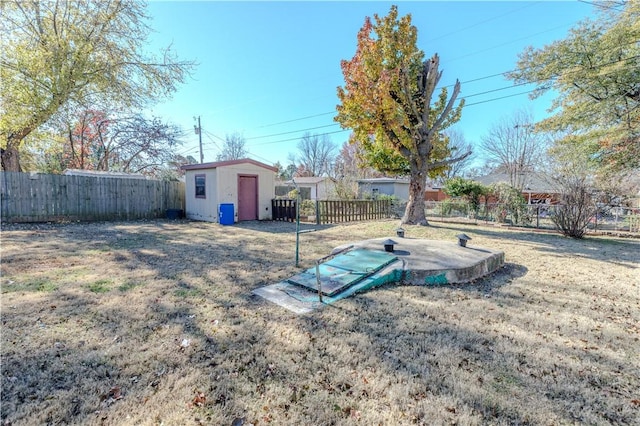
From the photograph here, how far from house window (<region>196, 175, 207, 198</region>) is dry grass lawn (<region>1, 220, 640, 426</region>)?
726cm

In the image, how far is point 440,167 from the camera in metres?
10.8

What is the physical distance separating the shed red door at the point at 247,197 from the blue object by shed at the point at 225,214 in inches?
28.7

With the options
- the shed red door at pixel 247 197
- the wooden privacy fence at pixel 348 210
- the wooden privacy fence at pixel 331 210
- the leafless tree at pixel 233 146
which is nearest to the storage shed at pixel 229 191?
the shed red door at pixel 247 197

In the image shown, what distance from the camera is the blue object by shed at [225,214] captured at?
10586 millimetres

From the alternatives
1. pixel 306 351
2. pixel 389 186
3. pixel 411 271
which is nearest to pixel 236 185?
pixel 411 271

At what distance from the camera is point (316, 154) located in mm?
42281

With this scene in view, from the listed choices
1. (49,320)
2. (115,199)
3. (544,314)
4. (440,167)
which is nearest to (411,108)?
(440,167)

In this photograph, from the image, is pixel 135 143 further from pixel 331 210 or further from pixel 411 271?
pixel 411 271

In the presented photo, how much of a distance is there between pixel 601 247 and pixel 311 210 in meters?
9.46

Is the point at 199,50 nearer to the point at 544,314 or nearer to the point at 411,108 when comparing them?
the point at 411,108

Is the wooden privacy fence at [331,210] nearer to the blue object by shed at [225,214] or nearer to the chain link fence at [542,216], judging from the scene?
the blue object by shed at [225,214]

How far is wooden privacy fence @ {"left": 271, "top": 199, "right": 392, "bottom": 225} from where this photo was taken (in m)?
11.6

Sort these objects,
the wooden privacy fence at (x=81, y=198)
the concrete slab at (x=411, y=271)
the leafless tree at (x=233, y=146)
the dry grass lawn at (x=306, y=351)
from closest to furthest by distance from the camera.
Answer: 1. the dry grass lawn at (x=306, y=351)
2. the concrete slab at (x=411, y=271)
3. the wooden privacy fence at (x=81, y=198)
4. the leafless tree at (x=233, y=146)

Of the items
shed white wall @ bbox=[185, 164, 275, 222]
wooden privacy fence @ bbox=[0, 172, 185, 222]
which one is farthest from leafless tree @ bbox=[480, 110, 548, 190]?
wooden privacy fence @ bbox=[0, 172, 185, 222]
